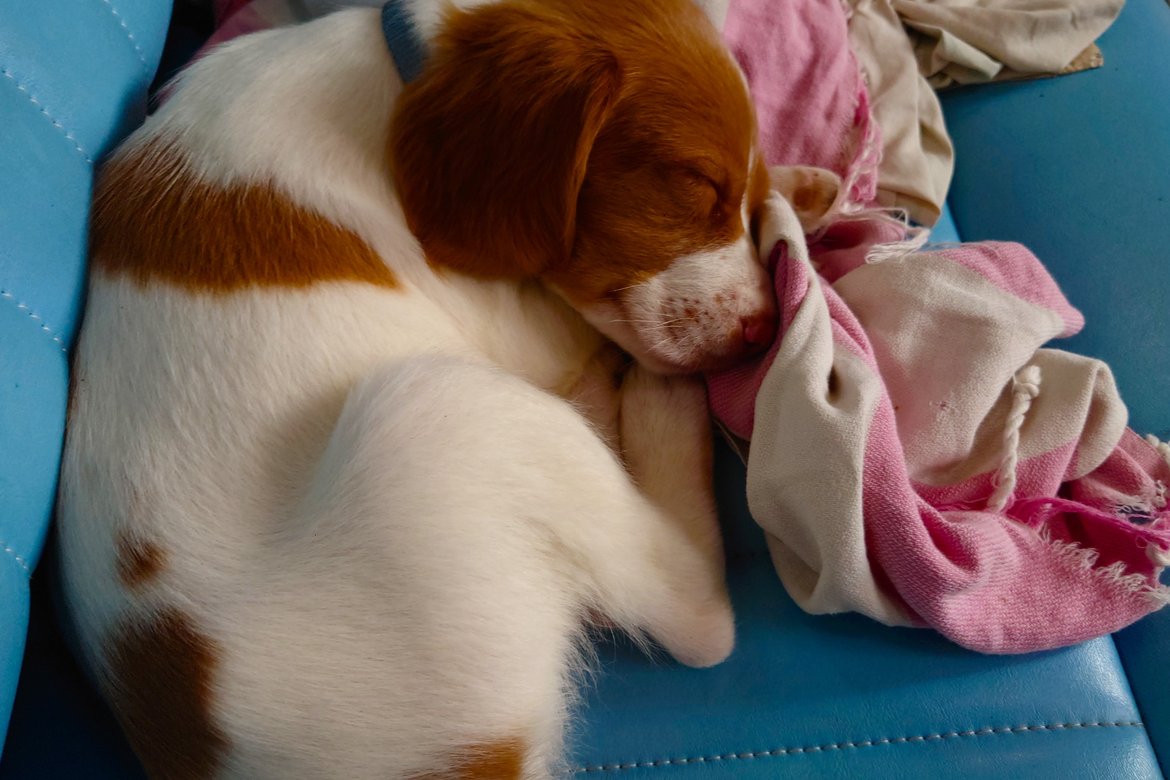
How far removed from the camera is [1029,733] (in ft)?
2.56

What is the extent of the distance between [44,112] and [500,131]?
1.59 ft

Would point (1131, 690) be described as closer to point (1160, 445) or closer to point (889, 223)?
point (1160, 445)

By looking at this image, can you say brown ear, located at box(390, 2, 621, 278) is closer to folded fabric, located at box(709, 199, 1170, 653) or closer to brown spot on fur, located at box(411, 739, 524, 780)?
folded fabric, located at box(709, 199, 1170, 653)

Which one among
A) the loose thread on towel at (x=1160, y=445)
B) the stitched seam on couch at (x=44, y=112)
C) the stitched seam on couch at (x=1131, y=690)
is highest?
the stitched seam on couch at (x=44, y=112)

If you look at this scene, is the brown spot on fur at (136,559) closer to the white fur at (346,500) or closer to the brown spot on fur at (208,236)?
the white fur at (346,500)

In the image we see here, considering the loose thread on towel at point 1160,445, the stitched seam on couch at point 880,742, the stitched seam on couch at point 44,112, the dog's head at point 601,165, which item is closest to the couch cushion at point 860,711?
the stitched seam on couch at point 880,742

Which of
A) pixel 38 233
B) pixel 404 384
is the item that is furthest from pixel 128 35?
pixel 404 384

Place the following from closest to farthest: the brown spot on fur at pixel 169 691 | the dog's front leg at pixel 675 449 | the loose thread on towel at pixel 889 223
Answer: the brown spot on fur at pixel 169 691 < the dog's front leg at pixel 675 449 < the loose thread on towel at pixel 889 223

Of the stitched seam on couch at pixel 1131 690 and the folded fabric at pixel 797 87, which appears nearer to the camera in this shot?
the stitched seam on couch at pixel 1131 690

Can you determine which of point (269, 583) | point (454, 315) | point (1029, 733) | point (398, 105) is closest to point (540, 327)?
point (454, 315)

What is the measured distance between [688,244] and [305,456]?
0.50 meters

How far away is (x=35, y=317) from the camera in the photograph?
760mm

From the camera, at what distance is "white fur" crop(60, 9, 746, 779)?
68 centimetres

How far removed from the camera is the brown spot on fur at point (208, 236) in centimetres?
78
